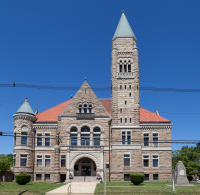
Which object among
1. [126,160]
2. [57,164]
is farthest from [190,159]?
[57,164]

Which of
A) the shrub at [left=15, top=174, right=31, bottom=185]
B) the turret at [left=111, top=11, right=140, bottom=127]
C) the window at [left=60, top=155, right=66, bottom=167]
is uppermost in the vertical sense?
the turret at [left=111, top=11, right=140, bottom=127]

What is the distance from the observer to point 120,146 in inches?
1927

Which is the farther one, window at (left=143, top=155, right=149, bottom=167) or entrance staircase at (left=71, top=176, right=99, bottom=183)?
window at (left=143, top=155, right=149, bottom=167)

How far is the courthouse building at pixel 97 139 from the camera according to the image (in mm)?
48500

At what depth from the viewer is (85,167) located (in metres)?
50.3

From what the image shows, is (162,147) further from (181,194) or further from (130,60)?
(181,194)

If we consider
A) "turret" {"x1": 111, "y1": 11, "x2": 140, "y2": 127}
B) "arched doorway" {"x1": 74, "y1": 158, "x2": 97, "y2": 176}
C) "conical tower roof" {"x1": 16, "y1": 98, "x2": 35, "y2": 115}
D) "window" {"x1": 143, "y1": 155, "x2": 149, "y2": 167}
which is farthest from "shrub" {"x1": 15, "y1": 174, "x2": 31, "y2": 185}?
"window" {"x1": 143, "y1": 155, "x2": 149, "y2": 167}

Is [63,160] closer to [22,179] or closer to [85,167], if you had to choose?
[85,167]

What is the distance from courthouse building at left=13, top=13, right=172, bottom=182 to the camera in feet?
159

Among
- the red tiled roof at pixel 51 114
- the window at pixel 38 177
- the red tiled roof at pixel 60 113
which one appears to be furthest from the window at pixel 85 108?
the window at pixel 38 177

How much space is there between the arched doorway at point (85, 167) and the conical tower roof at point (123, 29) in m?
21.5

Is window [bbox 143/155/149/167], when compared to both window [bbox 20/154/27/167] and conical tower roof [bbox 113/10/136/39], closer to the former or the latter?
window [bbox 20/154/27/167]

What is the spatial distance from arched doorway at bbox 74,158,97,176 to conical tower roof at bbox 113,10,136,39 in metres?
21.5

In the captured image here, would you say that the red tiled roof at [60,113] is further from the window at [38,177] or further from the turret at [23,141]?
the window at [38,177]
